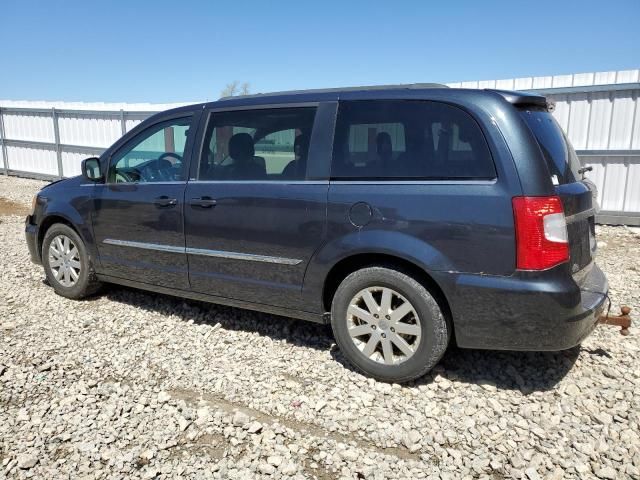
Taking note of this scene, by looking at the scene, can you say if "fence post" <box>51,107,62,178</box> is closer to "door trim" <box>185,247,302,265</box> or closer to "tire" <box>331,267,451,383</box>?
"door trim" <box>185,247,302,265</box>

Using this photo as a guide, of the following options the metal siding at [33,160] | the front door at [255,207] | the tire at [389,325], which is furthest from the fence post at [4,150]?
the tire at [389,325]

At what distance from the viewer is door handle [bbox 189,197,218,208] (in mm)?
3863

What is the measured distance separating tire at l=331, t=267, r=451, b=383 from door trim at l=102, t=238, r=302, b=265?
0.49 metres

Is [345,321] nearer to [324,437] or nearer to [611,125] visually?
[324,437]

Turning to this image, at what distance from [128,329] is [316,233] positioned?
6.70 feet

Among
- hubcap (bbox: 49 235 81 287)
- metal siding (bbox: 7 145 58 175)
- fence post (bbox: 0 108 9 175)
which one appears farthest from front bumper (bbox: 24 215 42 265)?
fence post (bbox: 0 108 9 175)

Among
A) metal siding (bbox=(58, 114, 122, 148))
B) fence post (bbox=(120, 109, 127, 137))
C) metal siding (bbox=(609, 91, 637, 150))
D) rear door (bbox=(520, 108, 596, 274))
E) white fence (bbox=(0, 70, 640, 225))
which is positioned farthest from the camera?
metal siding (bbox=(58, 114, 122, 148))

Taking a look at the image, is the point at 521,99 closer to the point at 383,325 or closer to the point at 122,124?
the point at 383,325

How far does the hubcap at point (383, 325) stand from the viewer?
3.18 metres

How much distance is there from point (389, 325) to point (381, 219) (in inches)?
27.2

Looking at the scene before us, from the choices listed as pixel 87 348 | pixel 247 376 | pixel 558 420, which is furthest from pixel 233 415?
pixel 558 420

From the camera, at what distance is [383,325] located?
3252 mm

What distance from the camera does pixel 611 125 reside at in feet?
27.8

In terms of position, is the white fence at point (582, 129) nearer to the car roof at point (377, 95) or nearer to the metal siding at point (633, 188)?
the metal siding at point (633, 188)
